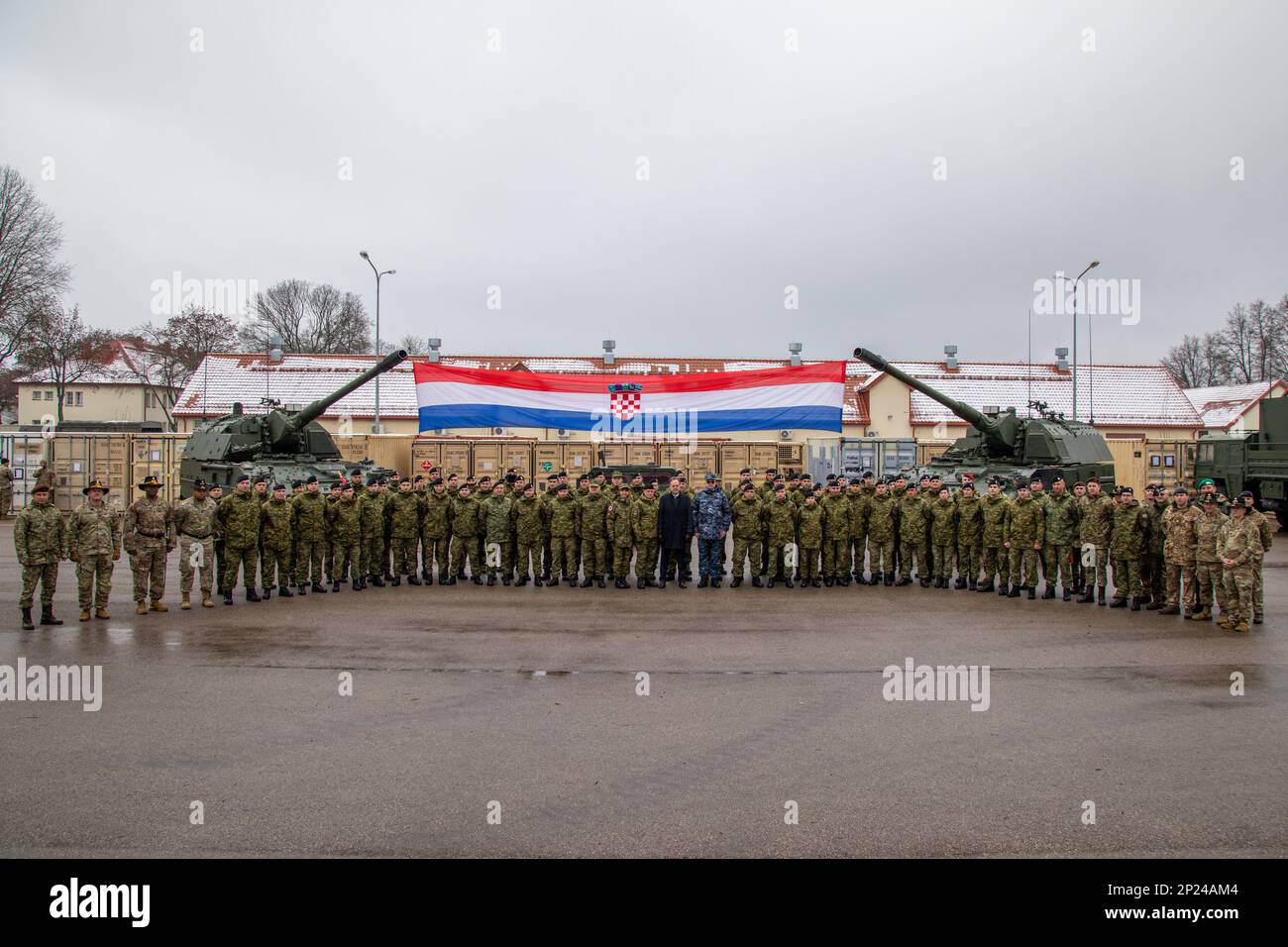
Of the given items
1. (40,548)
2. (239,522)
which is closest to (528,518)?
(239,522)

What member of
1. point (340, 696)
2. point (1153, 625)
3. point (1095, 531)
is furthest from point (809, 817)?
point (1095, 531)

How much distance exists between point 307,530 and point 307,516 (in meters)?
0.19

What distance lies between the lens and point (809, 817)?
4766 mm

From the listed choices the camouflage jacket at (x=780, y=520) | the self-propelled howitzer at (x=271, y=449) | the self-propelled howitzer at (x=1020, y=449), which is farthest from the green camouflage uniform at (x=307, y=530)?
the self-propelled howitzer at (x=1020, y=449)

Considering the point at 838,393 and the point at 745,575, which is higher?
the point at 838,393

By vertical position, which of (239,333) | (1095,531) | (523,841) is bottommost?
(523,841)

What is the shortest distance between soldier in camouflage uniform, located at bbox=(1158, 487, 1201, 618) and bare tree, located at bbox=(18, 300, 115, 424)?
39.9 meters

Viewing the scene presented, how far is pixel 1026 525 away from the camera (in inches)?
488

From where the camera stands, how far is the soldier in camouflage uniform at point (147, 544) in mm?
10992

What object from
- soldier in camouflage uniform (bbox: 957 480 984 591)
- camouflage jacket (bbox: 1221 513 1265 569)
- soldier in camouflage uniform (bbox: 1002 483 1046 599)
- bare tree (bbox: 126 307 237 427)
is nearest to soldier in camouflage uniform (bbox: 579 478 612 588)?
soldier in camouflage uniform (bbox: 957 480 984 591)

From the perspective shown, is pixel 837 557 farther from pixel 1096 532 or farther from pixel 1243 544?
pixel 1243 544

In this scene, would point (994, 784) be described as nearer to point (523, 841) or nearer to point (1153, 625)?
point (523, 841)

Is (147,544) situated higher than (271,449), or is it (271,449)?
(271,449)
